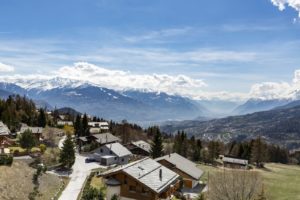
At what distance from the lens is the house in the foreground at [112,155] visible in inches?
4391

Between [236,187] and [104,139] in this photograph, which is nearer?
[236,187]

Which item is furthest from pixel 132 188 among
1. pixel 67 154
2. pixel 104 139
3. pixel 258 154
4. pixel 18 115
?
pixel 18 115

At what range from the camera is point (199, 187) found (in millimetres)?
82500

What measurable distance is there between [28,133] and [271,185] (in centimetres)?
6304

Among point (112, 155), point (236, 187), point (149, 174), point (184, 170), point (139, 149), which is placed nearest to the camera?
point (236, 187)

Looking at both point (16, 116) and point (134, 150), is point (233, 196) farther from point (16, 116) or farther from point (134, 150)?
point (16, 116)

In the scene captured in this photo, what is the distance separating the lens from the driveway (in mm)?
64950

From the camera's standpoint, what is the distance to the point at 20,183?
193 feet

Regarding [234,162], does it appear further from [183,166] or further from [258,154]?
[183,166]

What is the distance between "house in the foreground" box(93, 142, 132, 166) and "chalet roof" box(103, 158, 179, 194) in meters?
43.5

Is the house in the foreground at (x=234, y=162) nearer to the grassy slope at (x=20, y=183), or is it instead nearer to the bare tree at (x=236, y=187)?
→ the grassy slope at (x=20, y=183)

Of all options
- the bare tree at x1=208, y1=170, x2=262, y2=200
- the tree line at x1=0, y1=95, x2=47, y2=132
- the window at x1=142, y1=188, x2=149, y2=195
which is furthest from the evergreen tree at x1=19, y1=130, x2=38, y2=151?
the bare tree at x1=208, y1=170, x2=262, y2=200

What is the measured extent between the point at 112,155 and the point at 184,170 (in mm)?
37681

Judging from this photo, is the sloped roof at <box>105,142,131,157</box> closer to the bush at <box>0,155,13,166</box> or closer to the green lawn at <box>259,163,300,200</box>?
the green lawn at <box>259,163,300,200</box>
